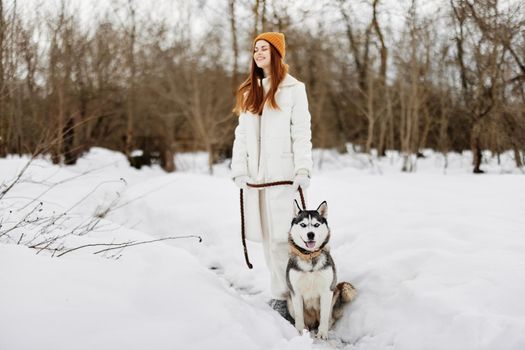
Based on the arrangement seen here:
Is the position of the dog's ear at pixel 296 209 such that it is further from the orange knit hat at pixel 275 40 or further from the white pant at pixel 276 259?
the orange knit hat at pixel 275 40

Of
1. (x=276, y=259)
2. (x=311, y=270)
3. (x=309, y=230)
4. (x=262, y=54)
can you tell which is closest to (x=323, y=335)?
(x=311, y=270)

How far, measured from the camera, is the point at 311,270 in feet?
10.4

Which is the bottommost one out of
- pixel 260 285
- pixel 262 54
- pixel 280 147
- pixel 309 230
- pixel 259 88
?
pixel 260 285

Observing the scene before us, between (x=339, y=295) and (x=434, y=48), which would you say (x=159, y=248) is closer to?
(x=339, y=295)

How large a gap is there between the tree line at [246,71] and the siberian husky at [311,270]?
3.64 metres

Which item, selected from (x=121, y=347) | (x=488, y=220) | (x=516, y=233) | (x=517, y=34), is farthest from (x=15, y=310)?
(x=517, y=34)

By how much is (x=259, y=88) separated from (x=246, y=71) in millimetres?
13338

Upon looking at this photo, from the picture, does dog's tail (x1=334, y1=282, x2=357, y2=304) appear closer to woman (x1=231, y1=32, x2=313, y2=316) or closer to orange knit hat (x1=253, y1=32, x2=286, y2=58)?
woman (x1=231, y1=32, x2=313, y2=316)

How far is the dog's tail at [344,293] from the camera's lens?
3486mm

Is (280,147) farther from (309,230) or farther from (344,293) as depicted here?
(344,293)

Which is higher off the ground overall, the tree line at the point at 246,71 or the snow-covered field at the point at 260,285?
the tree line at the point at 246,71

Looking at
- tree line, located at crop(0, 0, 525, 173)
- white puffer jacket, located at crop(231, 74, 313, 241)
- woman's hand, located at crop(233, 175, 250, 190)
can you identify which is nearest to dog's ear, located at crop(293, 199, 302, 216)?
white puffer jacket, located at crop(231, 74, 313, 241)

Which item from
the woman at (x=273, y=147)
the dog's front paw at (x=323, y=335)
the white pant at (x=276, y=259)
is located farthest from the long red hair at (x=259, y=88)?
the dog's front paw at (x=323, y=335)

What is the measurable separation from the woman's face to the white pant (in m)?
1.11
